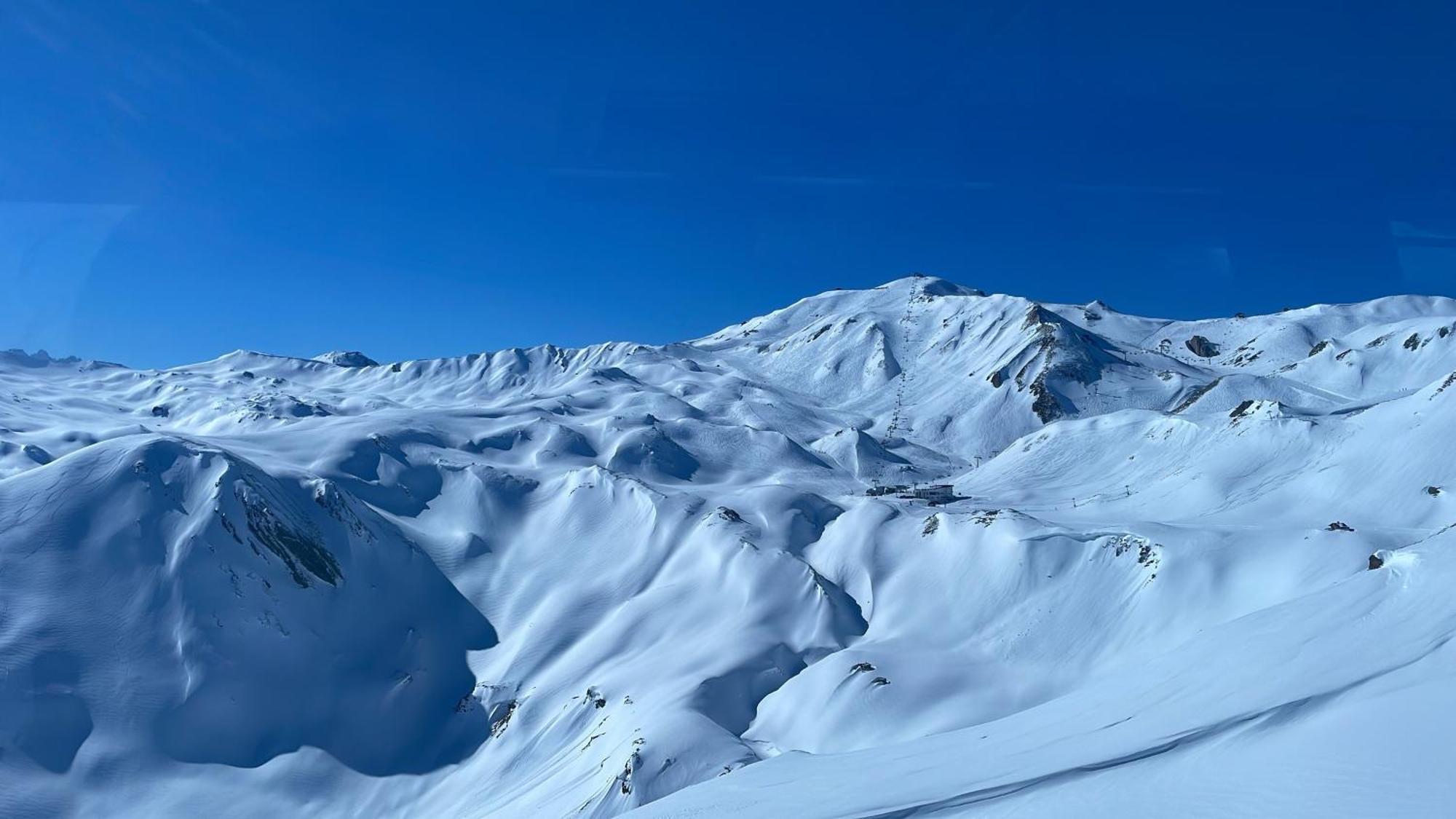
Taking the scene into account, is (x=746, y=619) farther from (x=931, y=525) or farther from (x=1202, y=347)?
(x=1202, y=347)

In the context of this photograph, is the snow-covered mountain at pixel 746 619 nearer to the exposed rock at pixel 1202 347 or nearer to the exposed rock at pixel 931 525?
the exposed rock at pixel 931 525

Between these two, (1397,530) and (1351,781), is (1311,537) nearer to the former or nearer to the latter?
(1397,530)

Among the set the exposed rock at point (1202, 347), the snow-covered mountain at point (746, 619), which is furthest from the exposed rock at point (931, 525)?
the exposed rock at point (1202, 347)

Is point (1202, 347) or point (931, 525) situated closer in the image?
point (931, 525)

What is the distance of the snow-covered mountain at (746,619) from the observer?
11336mm

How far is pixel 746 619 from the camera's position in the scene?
41188 millimetres

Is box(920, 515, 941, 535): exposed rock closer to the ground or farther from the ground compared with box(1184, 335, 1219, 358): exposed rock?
closer to the ground

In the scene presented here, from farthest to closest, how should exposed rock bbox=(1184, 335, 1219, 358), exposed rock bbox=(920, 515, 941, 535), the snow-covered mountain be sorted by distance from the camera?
exposed rock bbox=(1184, 335, 1219, 358), exposed rock bbox=(920, 515, 941, 535), the snow-covered mountain

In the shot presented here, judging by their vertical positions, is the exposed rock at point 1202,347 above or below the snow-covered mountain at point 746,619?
above

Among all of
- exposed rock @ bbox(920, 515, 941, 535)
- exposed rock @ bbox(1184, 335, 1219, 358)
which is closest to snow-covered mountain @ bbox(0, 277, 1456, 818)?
exposed rock @ bbox(920, 515, 941, 535)

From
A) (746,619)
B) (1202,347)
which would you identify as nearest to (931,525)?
(746,619)

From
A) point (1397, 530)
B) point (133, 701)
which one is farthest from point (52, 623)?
point (1397, 530)

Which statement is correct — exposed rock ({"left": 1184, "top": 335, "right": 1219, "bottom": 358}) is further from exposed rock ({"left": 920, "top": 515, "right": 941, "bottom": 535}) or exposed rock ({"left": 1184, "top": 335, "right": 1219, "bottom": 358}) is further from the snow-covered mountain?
exposed rock ({"left": 920, "top": 515, "right": 941, "bottom": 535})

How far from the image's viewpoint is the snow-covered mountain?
1134 centimetres
